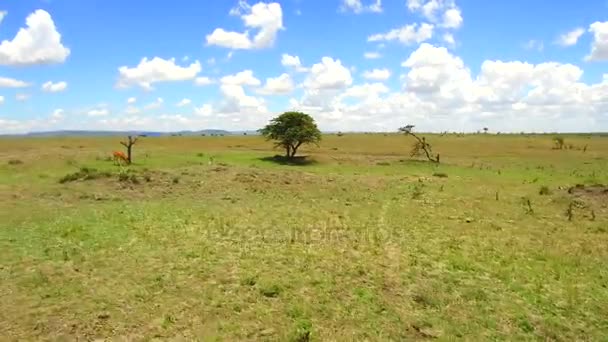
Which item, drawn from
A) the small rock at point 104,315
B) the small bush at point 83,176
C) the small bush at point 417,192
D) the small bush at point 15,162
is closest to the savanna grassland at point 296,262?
the small rock at point 104,315

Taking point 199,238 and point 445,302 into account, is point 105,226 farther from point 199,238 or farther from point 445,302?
point 445,302

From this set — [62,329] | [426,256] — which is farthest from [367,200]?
[62,329]

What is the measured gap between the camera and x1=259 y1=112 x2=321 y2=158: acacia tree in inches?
2109

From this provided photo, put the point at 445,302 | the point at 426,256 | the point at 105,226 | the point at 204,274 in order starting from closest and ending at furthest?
the point at 445,302 < the point at 204,274 < the point at 426,256 < the point at 105,226

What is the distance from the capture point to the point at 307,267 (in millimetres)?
15297

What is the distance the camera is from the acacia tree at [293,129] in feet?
176

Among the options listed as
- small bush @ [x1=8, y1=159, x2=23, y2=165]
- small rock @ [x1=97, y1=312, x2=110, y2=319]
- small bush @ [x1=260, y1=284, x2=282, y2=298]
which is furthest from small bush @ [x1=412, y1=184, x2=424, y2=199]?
small bush @ [x1=8, y1=159, x2=23, y2=165]

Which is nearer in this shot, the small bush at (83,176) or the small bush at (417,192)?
the small bush at (417,192)

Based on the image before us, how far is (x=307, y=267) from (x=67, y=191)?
18639mm

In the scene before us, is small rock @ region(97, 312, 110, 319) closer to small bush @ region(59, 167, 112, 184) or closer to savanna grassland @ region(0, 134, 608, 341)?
savanna grassland @ region(0, 134, 608, 341)

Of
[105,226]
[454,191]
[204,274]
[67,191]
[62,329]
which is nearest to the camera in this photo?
[62,329]

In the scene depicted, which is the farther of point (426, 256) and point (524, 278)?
point (426, 256)

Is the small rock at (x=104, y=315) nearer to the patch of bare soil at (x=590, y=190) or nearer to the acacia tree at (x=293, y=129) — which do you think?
the patch of bare soil at (x=590, y=190)

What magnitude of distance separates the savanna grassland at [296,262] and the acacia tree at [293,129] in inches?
832
